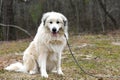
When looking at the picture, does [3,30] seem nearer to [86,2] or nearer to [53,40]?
[86,2]

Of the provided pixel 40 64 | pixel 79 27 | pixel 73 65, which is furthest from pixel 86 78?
pixel 79 27

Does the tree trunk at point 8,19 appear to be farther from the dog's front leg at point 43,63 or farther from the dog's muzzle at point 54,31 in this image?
the dog's muzzle at point 54,31

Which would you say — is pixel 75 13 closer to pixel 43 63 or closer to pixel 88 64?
pixel 88 64

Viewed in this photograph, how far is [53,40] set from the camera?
7734 mm

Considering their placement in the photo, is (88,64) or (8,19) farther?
(8,19)

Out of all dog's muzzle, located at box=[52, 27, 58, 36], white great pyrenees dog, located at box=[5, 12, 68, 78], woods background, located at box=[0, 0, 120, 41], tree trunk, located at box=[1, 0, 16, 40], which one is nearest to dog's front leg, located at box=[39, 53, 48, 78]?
white great pyrenees dog, located at box=[5, 12, 68, 78]

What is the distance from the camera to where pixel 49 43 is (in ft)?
25.4

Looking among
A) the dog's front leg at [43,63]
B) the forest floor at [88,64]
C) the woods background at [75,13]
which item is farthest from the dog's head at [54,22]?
the woods background at [75,13]

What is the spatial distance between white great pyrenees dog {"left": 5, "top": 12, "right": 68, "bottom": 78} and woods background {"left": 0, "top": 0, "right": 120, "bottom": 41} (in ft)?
57.3

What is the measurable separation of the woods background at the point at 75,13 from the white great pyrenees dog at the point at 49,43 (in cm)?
1746

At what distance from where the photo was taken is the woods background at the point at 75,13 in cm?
2625

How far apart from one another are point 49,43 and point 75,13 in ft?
64.7

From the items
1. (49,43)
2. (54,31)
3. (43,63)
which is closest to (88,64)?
(43,63)

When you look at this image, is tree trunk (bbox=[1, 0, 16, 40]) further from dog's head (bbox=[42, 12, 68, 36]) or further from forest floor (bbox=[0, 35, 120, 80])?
dog's head (bbox=[42, 12, 68, 36])
